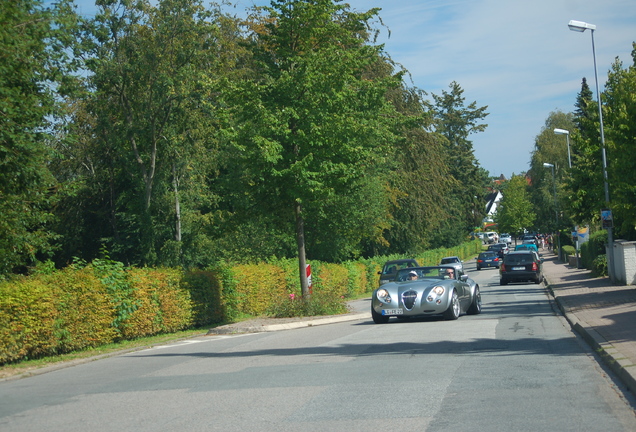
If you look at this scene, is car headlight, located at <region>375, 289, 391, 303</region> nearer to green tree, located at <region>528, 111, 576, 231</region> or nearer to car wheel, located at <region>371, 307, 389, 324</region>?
car wheel, located at <region>371, 307, 389, 324</region>

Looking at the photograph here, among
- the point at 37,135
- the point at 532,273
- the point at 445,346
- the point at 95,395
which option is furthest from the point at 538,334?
the point at 532,273

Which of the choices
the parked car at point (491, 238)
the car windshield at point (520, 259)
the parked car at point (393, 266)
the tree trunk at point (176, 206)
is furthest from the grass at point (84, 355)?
the parked car at point (491, 238)

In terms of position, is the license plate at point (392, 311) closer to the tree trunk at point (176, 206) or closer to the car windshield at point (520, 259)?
the car windshield at point (520, 259)

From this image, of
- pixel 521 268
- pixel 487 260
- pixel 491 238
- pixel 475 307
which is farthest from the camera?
pixel 491 238

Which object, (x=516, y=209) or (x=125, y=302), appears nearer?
(x=125, y=302)

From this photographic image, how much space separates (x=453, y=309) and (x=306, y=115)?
24.0ft

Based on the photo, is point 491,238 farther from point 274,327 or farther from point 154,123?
point 274,327

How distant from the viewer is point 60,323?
555 inches

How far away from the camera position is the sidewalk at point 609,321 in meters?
→ 9.14

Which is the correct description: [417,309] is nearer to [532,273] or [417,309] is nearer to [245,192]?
[245,192]

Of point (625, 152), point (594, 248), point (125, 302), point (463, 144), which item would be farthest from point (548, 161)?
point (125, 302)

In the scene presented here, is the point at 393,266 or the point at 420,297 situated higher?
the point at 393,266

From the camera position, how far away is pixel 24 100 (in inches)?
609

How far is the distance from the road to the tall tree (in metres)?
7.82
